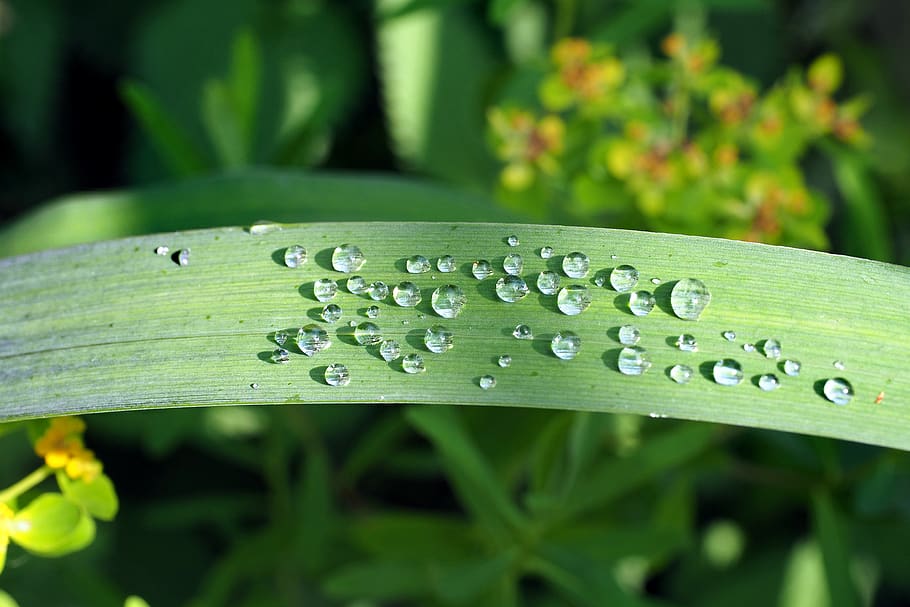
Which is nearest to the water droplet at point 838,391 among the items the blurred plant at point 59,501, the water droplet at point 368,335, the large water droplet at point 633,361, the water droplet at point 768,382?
the water droplet at point 768,382

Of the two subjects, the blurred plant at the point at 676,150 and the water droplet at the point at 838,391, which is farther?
the blurred plant at the point at 676,150

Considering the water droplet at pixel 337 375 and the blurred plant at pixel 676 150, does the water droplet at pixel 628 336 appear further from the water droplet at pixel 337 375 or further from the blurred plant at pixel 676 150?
the blurred plant at pixel 676 150

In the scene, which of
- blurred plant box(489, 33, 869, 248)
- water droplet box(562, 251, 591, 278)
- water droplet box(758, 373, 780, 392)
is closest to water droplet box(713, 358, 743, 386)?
water droplet box(758, 373, 780, 392)

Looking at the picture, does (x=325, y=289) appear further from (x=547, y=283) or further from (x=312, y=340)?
(x=547, y=283)

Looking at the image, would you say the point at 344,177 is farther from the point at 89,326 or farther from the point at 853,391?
the point at 853,391

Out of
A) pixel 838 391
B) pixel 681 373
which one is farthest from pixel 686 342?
pixel 838 391
